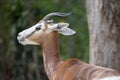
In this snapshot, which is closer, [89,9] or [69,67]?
[69,67]

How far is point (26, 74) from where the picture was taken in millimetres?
14586

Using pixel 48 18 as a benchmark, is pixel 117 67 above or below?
below

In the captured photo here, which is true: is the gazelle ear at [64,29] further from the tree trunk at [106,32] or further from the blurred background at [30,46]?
the blurred background at [30,46]

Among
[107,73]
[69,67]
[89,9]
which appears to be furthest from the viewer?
[89,9]

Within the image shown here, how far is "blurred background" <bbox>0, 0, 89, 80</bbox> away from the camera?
45.2ft

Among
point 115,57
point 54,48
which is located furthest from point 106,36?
point 54,48

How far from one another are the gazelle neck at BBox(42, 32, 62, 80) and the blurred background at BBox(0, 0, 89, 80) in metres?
5.90

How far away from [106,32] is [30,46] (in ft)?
25.2

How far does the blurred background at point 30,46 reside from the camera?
13781 mm

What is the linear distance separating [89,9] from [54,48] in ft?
2.38

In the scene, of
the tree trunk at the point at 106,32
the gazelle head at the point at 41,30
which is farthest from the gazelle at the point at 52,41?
the tree trunk at the point at 106,32

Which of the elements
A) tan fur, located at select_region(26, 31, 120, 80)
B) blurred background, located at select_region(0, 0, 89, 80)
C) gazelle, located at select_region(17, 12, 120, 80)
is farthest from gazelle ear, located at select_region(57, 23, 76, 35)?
blurred background, located at select_region(0, 0, 89, 80)

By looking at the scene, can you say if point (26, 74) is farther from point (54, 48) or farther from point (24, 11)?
point (54, 48)

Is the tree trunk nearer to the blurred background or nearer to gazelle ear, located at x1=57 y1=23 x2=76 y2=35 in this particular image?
gazelle ear, located at x1=57 y1=23 x2=76 y2=35
